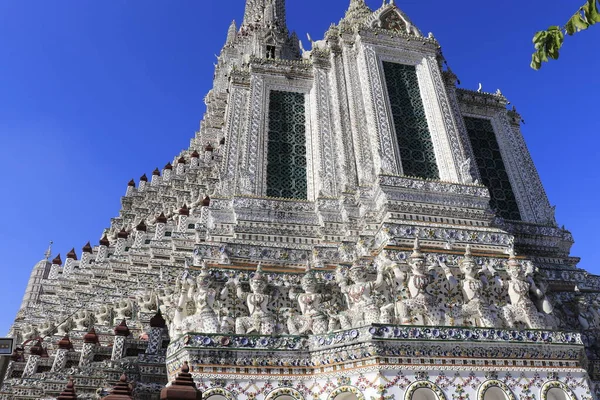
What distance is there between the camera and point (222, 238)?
13.7 meters

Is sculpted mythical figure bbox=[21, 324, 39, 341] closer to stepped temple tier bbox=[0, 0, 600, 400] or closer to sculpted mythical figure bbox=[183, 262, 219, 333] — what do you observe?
stepped temple tier bbox=[0, 0, 600, 400]

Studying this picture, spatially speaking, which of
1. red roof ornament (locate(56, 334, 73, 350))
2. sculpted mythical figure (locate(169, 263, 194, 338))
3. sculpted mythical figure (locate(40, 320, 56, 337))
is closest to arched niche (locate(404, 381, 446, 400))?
sculpted mythical figure (locate(169, 263, 194, 338))

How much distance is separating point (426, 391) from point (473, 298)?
2.97m

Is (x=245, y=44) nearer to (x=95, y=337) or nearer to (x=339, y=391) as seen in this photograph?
(x=95, y=337)

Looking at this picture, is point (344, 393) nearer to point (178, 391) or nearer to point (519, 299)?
point (178, 391)

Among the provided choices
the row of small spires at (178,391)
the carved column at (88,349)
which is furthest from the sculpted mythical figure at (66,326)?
the row of small spires at (178,391)

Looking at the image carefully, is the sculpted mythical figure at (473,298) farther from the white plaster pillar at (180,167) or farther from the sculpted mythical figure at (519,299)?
the white plaster pillar at (180,167)

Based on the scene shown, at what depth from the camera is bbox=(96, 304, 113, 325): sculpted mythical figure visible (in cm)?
1669

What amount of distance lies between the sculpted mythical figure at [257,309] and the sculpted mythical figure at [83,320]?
8.57 meters

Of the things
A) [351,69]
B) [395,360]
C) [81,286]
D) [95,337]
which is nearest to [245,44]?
[351,69]

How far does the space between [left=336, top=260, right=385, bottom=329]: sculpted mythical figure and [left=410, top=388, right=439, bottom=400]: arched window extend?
144 cm

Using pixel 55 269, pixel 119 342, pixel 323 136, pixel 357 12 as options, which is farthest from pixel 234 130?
pixel 55 269

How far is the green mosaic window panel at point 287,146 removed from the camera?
16125 mm

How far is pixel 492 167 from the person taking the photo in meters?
19.2
